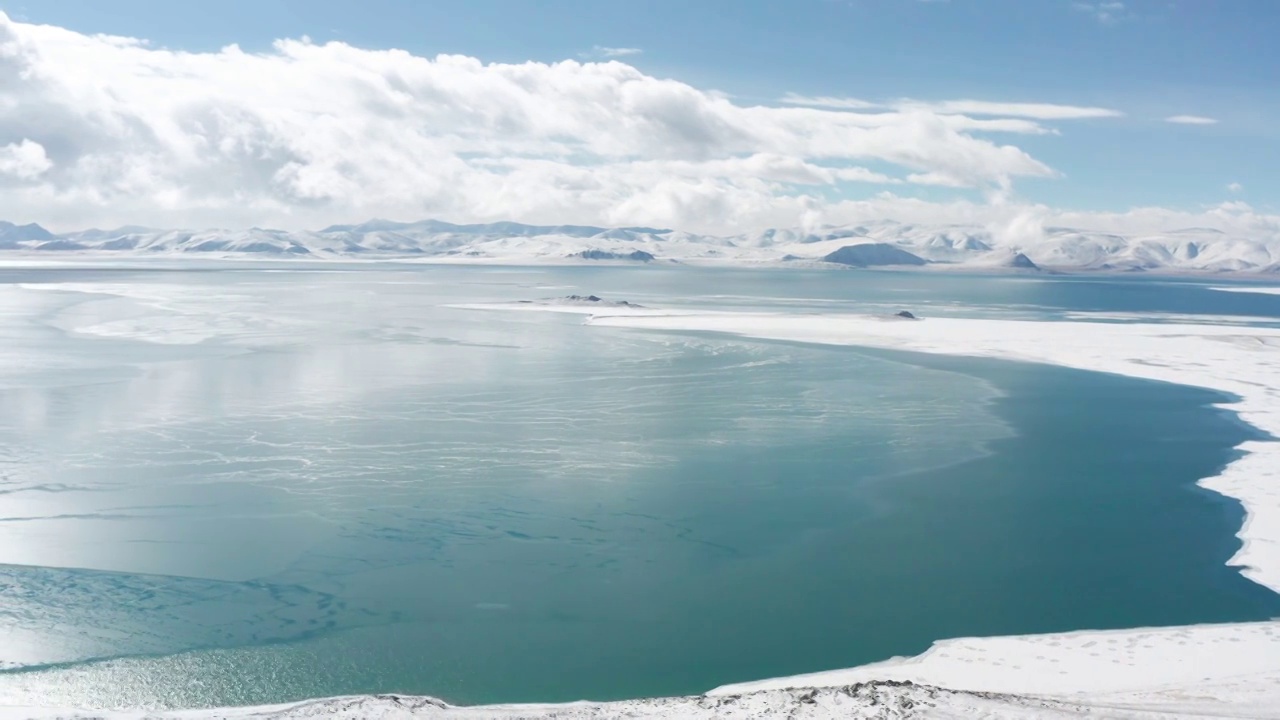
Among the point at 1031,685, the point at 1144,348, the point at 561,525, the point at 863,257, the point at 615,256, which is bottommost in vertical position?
the point at 1031,685

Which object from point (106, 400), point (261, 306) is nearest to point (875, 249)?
point (261, 306)

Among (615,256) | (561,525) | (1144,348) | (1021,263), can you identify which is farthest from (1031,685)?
(1021,263)

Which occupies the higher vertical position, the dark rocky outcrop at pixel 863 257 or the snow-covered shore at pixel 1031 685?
the dark rocky outcrop at pixel 863 257

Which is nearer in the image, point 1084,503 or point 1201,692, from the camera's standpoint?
point 1201,692

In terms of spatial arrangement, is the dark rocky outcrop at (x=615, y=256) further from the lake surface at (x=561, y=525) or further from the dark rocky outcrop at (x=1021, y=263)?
the lake surface at (x=561, y=525)

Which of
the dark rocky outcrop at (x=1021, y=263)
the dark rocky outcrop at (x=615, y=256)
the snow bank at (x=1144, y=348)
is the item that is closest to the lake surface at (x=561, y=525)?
the snow bank at (x=1144, y=348)

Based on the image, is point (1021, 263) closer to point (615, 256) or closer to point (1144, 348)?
point (615, 256)

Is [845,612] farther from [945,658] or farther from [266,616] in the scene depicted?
[266,616]

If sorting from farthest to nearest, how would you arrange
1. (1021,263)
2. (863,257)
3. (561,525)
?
(863,257) → (1021,263) → (561,525)
